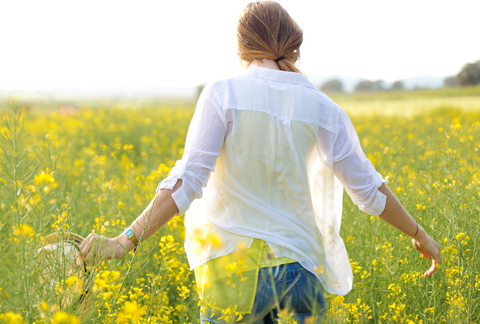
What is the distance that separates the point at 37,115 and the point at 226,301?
10.4 metres

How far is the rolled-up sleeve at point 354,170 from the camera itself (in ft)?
4.63

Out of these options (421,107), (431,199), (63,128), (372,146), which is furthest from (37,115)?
(421,107)

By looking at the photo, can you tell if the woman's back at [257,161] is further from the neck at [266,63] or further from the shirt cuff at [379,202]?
the shirt cuff at [379,202]

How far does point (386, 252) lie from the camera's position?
6.61 ft

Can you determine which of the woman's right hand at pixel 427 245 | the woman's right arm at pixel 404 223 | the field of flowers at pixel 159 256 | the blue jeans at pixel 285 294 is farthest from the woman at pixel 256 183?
the woman's right hand at pixel 427 245

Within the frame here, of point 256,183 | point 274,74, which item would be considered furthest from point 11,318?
point 274,74

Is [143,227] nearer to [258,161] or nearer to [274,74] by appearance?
[258,161]

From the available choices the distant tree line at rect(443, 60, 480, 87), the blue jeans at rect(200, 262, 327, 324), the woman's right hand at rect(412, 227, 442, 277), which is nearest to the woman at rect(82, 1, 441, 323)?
the blue jeans at rect(200, 262, 327, 324)

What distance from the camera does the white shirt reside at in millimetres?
1286

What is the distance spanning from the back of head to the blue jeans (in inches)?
27.4

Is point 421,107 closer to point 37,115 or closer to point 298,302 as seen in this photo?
point 37,115

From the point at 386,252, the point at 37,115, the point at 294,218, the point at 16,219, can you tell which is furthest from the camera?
the point at 37,115

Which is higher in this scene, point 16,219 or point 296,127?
point 296,127

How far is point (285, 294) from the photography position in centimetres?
128
